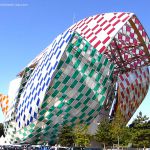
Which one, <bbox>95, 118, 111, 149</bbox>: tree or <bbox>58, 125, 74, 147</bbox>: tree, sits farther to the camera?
<bbox>58, 125, 74, 147</bbox>: tree

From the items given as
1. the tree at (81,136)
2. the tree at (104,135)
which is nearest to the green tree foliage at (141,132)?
the tree at (104,135)

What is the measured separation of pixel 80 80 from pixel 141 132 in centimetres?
1081

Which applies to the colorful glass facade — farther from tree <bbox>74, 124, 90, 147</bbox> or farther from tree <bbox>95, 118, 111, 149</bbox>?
tree <bbox>95, 118, 111, 149</bbox>

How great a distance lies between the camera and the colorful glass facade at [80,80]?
52469 mm

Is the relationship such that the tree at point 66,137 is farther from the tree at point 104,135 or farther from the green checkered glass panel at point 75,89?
the tree at point 104,135

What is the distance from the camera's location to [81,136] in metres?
51.4

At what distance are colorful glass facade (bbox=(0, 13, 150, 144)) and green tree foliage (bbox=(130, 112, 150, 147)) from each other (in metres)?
7.00

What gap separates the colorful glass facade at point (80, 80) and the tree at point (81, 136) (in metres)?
2.74

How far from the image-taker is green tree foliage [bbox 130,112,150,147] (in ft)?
163

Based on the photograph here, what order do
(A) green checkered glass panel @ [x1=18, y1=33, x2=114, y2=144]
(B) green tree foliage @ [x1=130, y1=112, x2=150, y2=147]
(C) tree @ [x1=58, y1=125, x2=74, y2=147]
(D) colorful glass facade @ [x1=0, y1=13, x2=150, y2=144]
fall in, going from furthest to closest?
1. (D) colorful glass facade @ [x1=0, y1=13, x2=150, y2=144]
2. (A) green checkered glass panel @ [x1=18, y1=33, x2=114, y2=144]
3. (C) tree @ [x1=58, y1=125, x2=74, y2=147]
4. (B) green tree foliage @ [x1=130, y1=112, x2=150, y2=147]

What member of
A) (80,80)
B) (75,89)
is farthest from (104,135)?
(80,80)

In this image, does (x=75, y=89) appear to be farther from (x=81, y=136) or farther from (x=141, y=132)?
(x=141, y=132)

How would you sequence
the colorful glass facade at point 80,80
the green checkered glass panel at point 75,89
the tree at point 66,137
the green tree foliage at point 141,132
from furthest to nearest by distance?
the colorful glass facade at point 80,80
the green checkered glass panel at point 75,89
the tree at point 66,137
the green tree foliage at point 141,132

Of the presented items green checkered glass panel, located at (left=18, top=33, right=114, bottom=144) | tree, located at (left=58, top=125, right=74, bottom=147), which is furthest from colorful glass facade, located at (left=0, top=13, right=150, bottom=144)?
tree, located at (left=58, top=125, right=74, bottom=147)
